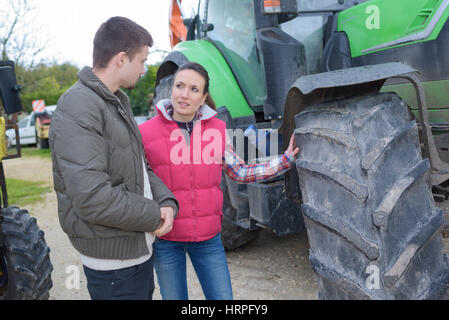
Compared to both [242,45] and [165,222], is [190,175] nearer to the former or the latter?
[165,222]

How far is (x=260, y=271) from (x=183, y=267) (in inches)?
58.9

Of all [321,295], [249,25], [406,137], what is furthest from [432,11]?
[321,295]

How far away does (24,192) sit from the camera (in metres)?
7.59

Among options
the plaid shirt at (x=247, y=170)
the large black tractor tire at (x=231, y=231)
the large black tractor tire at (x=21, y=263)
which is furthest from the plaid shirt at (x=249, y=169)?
the large black tractor tire at (x=21, y=263)

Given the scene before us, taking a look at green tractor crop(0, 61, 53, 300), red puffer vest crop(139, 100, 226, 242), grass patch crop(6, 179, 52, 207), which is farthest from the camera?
grass patch crop(6, 179, 52, 207)

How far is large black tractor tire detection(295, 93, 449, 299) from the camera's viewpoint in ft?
5.01

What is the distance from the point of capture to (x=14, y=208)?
2.89 meters

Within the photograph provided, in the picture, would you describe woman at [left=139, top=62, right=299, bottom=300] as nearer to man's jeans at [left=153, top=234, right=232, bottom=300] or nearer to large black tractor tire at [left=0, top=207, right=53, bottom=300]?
man's jeans at [left=153, top=234, right=232, bottom=300]

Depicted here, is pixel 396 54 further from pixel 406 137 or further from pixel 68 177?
pixel 68 177

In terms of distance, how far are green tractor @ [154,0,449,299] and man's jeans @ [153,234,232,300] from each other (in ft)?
1.58

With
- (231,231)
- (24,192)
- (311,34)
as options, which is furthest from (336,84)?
(24,192)

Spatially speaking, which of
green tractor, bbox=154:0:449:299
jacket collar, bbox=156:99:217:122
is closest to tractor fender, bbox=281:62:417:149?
green tractor, bbox=154:0:449:299

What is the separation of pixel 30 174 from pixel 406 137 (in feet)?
32.4

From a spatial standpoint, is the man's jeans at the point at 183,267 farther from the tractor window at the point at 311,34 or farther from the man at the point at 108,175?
the tractor window at the point at 311,34
